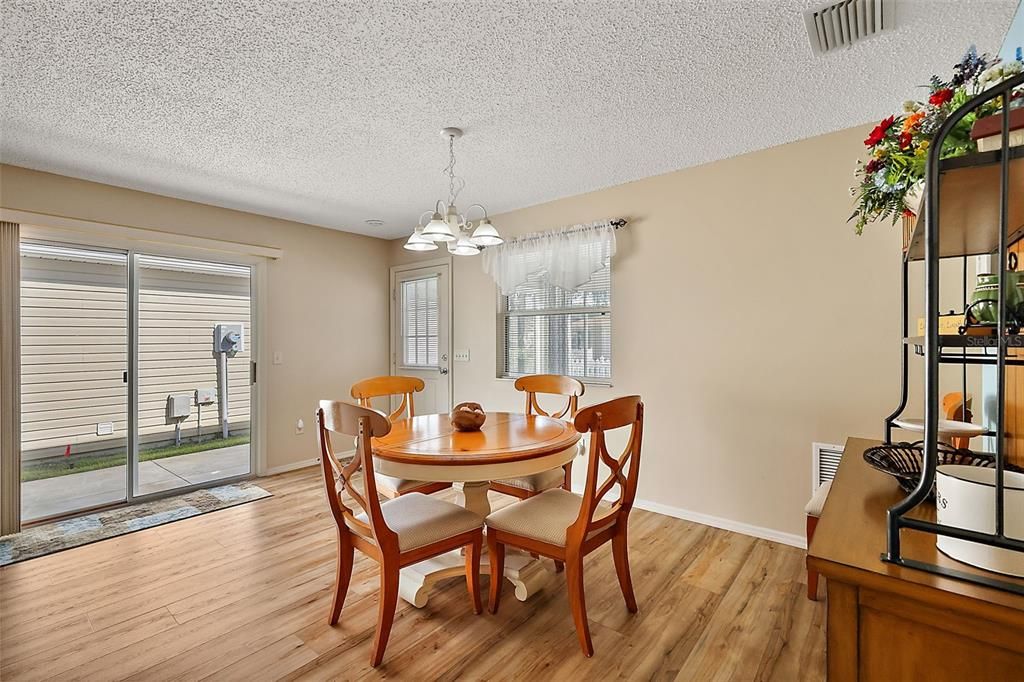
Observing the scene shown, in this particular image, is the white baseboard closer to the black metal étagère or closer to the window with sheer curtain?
the window with sheer curtain

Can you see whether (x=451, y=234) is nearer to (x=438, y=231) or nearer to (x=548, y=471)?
(x=438, y=231)

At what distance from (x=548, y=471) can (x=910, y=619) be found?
1723 millimetres

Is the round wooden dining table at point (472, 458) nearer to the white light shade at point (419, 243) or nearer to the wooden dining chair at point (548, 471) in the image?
the wooden dining chair at point (548, 471)

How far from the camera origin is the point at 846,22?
5.61 feet

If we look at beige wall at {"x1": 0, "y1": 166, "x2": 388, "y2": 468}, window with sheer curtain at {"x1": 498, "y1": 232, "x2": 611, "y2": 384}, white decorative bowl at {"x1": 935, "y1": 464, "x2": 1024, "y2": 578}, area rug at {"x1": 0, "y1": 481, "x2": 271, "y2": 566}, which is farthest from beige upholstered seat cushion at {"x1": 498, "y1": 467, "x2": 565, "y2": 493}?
beige wall at {"x1": 0, "y1": 166, "x2": 388, "y2": 468}

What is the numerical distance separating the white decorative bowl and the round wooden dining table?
134cm

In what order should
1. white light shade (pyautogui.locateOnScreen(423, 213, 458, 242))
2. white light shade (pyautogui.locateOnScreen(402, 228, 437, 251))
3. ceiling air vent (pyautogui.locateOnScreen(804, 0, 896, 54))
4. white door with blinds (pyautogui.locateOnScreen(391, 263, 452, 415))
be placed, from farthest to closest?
white door with blinds (pyautogui.locateOnScreen(391, 263, 452, 415)) < white light shade (pyautogui.locateOnScreen(402, 228, 437, 251)) < white light shade (pyautogui.locateOnScreen(423, 213, 458, 242)) < ceiling air vent (pyautogui.locateOnScreen(804, 0, 896, 54))

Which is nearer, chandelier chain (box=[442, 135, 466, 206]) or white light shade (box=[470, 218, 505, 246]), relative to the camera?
white light shade (box=[470, 218, 505, 246])

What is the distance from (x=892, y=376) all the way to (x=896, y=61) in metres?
1.51

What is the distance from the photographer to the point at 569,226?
3770 millimetres

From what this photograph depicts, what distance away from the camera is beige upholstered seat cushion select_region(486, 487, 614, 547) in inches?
74.5

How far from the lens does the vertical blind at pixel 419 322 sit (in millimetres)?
4859

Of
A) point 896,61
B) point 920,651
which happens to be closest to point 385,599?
point 920,651

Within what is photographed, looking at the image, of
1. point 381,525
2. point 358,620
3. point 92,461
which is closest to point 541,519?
point 381,525
